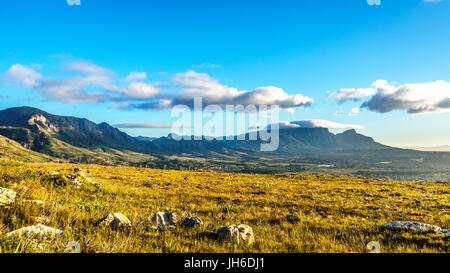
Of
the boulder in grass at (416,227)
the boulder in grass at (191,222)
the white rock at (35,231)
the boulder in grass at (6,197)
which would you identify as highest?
the boulder in grass at (6,197)

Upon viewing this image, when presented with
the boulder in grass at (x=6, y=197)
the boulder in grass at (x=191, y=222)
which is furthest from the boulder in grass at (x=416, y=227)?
the boulder in grass at (x=6, y=197)

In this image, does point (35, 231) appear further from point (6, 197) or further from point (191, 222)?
point (191, 222)

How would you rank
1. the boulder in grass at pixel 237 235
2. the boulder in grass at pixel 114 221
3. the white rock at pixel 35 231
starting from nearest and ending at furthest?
the white rock at pixel 35 231 < the boulder in grass at pixel 237 235 < the boulder in grass at pixel 114 221

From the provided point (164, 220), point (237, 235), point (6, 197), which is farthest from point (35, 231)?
point (237, 235)

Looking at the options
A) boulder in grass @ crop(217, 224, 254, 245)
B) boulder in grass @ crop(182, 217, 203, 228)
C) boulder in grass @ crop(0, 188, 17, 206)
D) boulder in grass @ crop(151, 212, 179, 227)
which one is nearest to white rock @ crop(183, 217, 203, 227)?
boulder in grass @ crop(182, 217, 203, 228)

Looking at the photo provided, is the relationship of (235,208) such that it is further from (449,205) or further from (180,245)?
(449,205)

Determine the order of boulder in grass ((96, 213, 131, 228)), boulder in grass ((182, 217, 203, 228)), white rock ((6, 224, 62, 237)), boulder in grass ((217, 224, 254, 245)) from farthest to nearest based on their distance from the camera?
1. boulder in grass ((182, 217, 203, 228))
2. boulder in grass ((96, 213, 131, 228))
3. boulder in grass ((217, 224, 254, 245))
4. white rock ((6, 224, 62, 237))

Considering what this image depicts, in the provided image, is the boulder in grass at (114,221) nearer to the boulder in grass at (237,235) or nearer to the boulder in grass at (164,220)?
the boulder in grass at (164,220)

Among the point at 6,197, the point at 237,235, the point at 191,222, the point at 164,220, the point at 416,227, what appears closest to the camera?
the point at 237,235

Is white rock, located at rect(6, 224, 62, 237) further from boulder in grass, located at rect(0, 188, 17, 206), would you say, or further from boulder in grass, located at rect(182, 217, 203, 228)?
boulder in grass, located at rect(182, 217, 203, 228)

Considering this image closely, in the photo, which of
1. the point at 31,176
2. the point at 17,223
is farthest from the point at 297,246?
the point at 31,176
